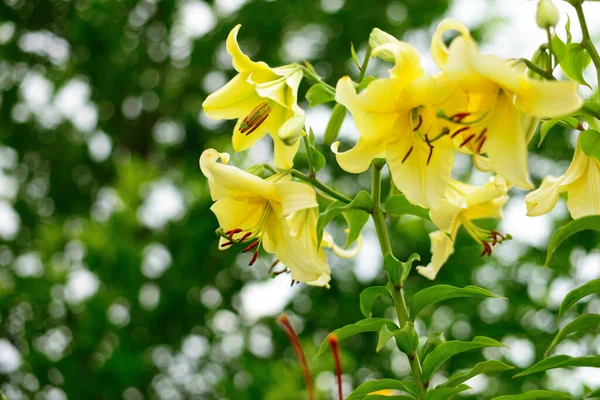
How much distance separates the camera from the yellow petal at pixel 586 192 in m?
0.79

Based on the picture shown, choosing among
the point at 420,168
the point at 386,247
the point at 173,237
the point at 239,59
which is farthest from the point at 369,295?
the point at 173,237

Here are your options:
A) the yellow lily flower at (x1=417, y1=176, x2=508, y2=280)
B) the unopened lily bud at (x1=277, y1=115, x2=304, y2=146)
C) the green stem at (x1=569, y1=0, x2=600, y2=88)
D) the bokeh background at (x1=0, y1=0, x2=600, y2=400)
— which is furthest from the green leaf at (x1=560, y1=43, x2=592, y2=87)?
the bokeh background at (x1=0, y1=0, x2=600, y2=400)

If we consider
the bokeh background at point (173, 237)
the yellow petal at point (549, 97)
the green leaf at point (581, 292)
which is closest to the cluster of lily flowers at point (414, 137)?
the yellow petal at point (549, 97)

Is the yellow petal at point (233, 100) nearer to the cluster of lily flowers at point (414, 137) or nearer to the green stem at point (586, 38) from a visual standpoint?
the cluster of lily flowers at point (414, 137)

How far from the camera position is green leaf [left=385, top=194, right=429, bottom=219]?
31.9 inches

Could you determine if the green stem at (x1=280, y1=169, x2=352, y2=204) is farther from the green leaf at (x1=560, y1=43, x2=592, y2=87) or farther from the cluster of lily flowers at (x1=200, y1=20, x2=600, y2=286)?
the green leaf at (x1=560, y1=43, x2=592, y2=87)

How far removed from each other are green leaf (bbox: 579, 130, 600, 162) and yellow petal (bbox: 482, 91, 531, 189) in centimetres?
8

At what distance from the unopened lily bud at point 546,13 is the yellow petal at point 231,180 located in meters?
0.28

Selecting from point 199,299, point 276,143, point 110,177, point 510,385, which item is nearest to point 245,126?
point 276,143

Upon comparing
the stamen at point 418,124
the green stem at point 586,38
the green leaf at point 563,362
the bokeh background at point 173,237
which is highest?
the green stem at point 586,38

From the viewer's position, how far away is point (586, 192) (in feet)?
2.61

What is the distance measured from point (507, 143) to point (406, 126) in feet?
0.31

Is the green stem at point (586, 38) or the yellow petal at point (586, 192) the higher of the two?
the green stem at point (586, 38)

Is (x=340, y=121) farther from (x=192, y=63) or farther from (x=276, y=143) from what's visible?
(x=192, y=63)
